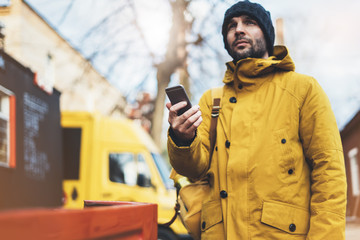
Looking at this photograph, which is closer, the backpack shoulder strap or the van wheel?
the backpack shoulder strap

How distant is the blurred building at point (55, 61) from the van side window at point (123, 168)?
165 cm

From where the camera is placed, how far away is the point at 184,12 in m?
9.10

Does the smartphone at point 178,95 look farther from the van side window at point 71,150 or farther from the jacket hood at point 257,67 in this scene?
the van side window at point 71,150

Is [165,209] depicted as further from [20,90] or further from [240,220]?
[240,220]

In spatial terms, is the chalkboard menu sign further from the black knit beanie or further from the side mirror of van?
the black knit beanie

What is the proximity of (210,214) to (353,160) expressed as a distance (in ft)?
60.7

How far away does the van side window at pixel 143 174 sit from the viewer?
23.3ft

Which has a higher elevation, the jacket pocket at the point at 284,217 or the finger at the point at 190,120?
the finger at the point at 190,120

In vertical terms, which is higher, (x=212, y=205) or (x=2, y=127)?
(x=2, y=127)

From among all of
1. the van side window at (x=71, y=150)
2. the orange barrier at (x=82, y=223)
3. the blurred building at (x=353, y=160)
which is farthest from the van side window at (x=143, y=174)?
the blurred building at (x=353, y=160)

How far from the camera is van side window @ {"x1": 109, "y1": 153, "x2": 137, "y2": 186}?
720 centimetres

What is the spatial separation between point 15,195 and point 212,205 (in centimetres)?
393

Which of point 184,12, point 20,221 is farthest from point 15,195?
point 184,12

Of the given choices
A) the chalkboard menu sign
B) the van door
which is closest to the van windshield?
the van door
